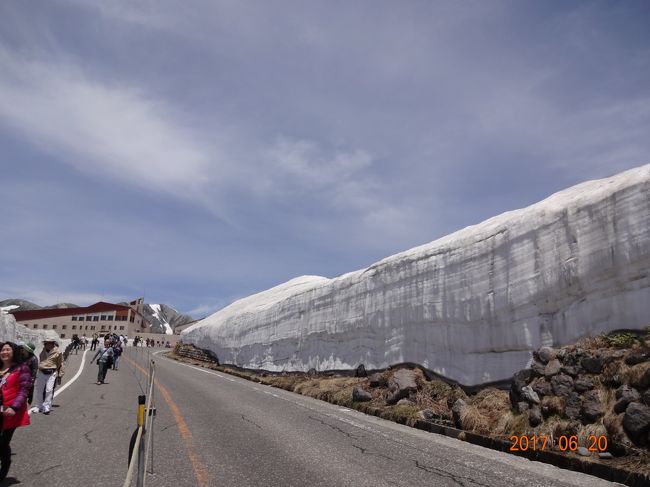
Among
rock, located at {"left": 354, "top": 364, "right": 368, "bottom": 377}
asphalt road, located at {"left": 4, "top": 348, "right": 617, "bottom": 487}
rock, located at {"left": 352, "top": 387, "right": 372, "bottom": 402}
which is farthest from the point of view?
rock, located at {"left": 354, "top": 364, "right": 368, "bottom": 377}

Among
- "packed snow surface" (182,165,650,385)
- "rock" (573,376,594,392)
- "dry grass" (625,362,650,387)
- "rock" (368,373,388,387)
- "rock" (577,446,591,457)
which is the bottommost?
"rock" (577,446,591,457)

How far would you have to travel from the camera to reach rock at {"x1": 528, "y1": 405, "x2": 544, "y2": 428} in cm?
912

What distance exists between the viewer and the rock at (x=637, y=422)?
23.5ft

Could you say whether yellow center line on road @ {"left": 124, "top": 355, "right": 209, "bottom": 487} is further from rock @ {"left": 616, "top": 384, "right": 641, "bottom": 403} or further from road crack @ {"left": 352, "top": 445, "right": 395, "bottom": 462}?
rock @ {"left": 616, "top": 384, "right": 641, "bottom": 403}

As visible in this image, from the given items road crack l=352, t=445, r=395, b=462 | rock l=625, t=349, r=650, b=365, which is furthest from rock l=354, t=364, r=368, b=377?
rock l=625, t=349, r=650, b=365

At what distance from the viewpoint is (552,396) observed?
9297 millimetres

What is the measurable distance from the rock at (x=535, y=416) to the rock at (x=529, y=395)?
0.18 m

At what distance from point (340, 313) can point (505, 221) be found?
9990 mm

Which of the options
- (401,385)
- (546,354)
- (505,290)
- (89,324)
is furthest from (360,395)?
(89,324)

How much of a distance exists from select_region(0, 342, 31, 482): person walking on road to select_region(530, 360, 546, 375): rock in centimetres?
900

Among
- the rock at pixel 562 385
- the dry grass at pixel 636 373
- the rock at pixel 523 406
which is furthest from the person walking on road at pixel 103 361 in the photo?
the dry grass at pixel 636 373

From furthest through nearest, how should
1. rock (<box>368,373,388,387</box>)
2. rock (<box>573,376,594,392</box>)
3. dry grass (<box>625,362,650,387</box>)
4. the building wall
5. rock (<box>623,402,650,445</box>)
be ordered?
the building wall, rock (<box>368,373,388,387</box>), rock (<box>573,376,594,392</box>), dry grass (<box>625,362,650,387</box>), rock (<box>623,402,650,445</box>)

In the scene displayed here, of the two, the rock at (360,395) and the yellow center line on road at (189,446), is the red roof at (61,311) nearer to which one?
the rock at (360,395)

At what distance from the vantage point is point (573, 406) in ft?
28.5
